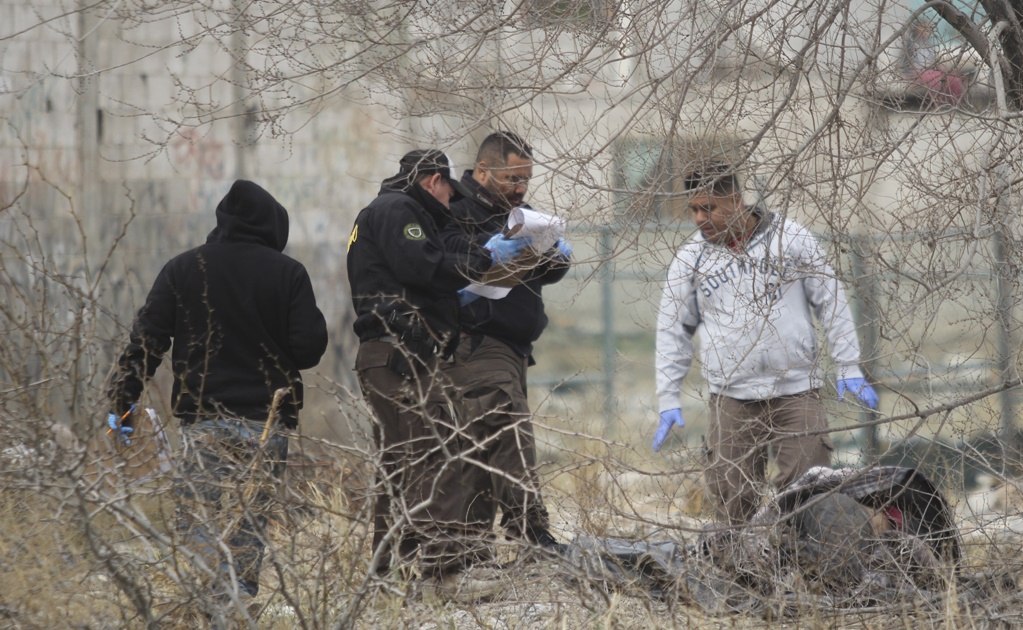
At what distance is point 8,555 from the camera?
3.35m

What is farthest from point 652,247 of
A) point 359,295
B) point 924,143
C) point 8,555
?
point 8,555

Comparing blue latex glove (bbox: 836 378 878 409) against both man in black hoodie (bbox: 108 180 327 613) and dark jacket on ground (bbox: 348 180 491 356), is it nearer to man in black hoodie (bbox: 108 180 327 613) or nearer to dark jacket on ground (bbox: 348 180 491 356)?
dark jacket on ground (bbox: 348 180 491 356)

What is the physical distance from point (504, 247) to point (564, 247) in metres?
0.39

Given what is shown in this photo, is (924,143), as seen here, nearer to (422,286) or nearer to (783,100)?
(783,100)

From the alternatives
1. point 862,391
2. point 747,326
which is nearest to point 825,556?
point 747,326

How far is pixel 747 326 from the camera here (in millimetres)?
4020

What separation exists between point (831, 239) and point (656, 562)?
1.30 m

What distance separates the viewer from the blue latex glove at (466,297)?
4742mm

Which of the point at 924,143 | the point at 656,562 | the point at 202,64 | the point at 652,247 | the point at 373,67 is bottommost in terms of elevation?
the point at 656,562

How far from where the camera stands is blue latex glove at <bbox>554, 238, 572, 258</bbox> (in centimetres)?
410

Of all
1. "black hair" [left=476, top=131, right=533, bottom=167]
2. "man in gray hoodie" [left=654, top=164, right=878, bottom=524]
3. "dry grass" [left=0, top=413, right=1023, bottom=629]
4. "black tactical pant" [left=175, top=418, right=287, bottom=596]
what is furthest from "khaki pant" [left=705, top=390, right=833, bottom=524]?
"black tactical pant" [left=175, top=418, right=287, bottom=596]

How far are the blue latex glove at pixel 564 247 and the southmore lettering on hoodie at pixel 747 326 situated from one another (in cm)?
39

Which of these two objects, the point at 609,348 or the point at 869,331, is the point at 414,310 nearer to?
the point at 869,331

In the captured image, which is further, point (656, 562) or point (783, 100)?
point (656, 562)
